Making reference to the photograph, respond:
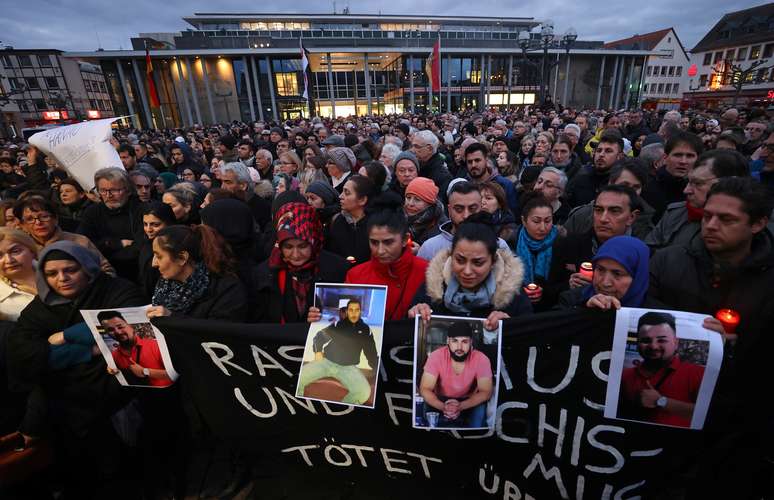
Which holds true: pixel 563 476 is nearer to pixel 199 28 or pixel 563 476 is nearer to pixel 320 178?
pixel 320 178

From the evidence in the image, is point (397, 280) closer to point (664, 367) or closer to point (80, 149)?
point (664, 367)

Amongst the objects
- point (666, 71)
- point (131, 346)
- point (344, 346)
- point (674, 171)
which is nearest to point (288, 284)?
point (344, 346)

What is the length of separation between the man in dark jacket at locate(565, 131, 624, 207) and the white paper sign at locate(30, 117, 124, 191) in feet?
20.0

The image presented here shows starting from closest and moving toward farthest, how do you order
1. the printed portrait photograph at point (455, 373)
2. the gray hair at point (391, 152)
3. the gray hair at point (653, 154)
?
the printed portrait photograph at point (455, 373), the gray hair at point (653, 154), the gray hair at point (391, 152)

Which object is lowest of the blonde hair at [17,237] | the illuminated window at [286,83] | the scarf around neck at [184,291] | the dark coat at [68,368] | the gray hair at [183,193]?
the dark coat at [68,368]

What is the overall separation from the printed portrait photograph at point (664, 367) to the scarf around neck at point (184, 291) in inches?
98.4

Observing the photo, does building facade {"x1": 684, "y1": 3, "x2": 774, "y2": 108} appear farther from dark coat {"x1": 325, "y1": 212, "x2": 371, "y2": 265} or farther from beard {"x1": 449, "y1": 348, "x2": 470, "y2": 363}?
beard {"x1": 449, "y1": 348, "x2": 470, "y2": 363}

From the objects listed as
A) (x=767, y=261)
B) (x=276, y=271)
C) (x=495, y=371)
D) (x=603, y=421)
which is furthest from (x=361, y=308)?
(x=767, y=261)

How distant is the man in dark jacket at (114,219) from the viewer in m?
3.84

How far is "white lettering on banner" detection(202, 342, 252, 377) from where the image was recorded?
2172 millimetres

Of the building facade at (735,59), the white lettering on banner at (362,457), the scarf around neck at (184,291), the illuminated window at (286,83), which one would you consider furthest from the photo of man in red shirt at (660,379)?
the building facade at (735,59)

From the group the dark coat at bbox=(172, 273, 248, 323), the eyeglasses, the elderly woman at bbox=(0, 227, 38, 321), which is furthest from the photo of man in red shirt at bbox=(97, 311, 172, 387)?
the eyeglasses

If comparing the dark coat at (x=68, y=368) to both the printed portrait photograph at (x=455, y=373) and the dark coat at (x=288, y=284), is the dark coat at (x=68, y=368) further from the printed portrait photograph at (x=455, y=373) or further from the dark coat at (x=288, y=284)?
the printed portrait photograph at (x=455, y=373)

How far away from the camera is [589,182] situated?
4523 millimetres
